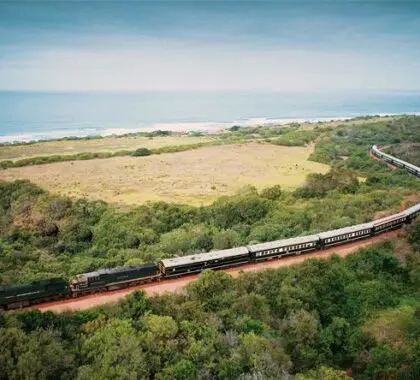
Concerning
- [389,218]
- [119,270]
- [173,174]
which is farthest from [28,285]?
[173,174]

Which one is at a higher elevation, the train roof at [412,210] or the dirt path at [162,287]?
the dirt path at [162,287]

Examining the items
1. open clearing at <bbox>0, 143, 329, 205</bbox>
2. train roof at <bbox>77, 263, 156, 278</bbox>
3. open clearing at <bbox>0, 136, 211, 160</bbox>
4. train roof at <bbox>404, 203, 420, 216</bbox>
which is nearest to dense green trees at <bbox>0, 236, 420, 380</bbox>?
train roof at <bbox>77, 263, 156, 278</bbox>

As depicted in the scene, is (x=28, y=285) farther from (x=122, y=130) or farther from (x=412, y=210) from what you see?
(x=122, y=130)

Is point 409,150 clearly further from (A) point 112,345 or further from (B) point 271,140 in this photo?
(A) point 112,345

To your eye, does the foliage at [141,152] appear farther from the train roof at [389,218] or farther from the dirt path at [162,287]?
the dirt path at [162,287]

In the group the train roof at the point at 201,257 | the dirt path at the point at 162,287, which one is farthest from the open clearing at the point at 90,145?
the dirt path at the point at 162,287

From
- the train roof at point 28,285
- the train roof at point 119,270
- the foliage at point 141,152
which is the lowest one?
the train roof at point 119,270

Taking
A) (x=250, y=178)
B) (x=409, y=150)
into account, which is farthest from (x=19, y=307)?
(x=409, y=150)

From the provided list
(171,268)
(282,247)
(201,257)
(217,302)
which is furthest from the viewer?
(282,247)
